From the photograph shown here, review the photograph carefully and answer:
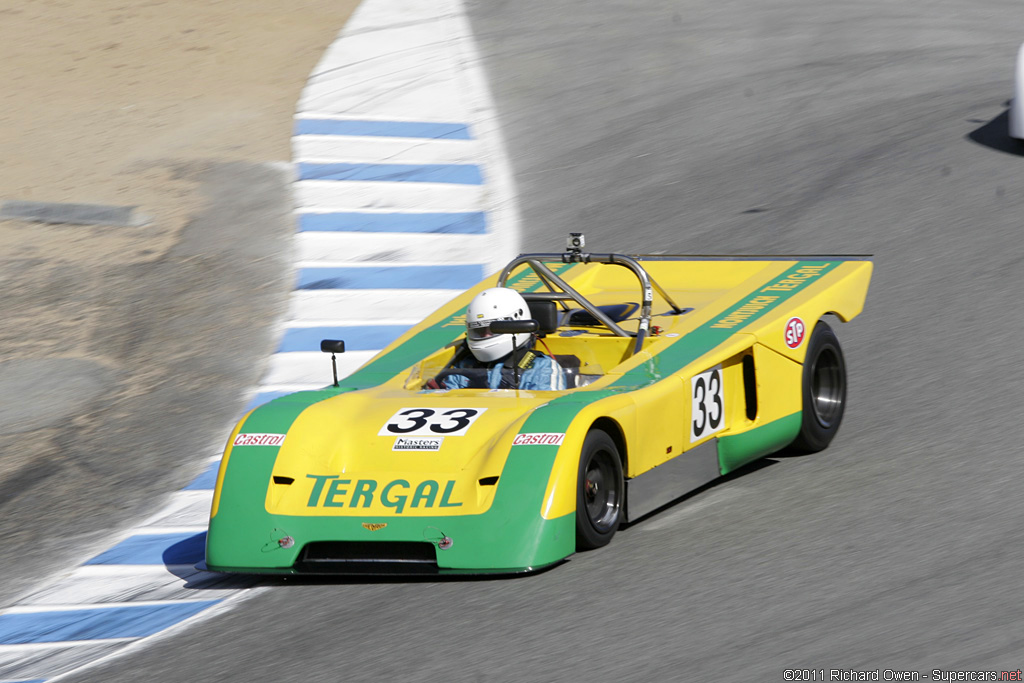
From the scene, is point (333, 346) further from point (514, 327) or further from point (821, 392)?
point (821, 392)

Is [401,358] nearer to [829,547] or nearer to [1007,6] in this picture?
[829,547]

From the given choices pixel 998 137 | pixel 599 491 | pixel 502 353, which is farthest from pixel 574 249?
pixel 998 137

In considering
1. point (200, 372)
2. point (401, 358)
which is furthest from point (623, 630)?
point (200, 372)

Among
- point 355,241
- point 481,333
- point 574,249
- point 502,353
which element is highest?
point 574,249

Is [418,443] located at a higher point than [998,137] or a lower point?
lower

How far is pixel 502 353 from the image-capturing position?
24.1 feet

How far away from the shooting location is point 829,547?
6.18m

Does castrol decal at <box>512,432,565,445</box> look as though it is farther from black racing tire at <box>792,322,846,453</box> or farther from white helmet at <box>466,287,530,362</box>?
black racing tire at <box>792,322,846,453</box>

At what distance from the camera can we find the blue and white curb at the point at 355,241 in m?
6.64

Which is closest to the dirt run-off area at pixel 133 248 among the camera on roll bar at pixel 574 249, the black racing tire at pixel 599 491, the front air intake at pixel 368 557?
the front air intake at pixel 368 557

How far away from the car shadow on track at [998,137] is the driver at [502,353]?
23.2 ft

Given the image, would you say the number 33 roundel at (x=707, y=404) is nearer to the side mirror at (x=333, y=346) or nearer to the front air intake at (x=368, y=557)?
the front air intake at (x=368, y=557)

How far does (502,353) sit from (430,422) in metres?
0.78

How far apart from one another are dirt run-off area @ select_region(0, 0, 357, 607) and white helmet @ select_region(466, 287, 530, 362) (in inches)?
92.1
